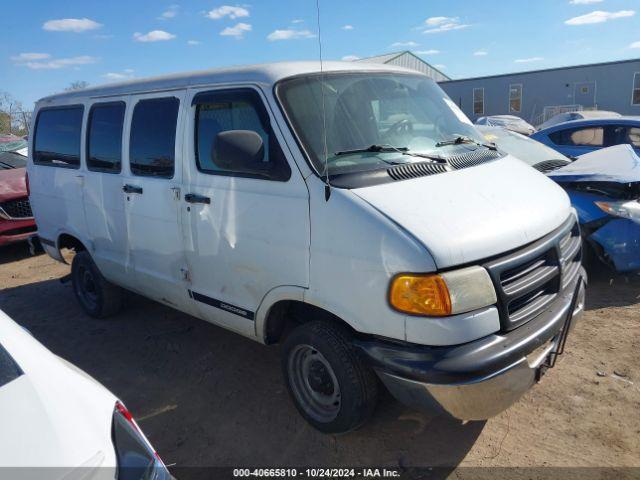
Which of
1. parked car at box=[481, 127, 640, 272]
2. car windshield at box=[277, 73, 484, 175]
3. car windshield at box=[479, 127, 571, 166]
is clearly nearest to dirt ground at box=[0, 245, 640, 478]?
parked car at box=[481, 127, 640, 272]

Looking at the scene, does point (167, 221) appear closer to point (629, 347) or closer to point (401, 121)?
point (401, 121)

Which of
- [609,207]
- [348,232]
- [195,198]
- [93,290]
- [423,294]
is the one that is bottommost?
[93,290]

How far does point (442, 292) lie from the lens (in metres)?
2.38

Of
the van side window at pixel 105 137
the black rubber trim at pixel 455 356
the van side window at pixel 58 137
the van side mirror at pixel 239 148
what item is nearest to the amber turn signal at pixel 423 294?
the black rubber trim at pixel 455 356

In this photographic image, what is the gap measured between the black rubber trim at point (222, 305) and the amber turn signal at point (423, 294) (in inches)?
46.8

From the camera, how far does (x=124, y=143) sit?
13.6 feet

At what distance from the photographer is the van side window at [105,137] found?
14.0 ft

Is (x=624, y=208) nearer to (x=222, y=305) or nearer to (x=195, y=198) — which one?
(x=222, y=305)

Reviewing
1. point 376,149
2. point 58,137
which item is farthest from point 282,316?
point 58,137

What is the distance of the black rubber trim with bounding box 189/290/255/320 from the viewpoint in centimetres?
331

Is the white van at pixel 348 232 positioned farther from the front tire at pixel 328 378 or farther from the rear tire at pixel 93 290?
the rear tire at pixel 93 290

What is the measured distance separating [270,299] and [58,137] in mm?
3416

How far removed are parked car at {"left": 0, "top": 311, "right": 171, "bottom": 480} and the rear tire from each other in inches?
121

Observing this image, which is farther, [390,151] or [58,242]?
[58,242]
